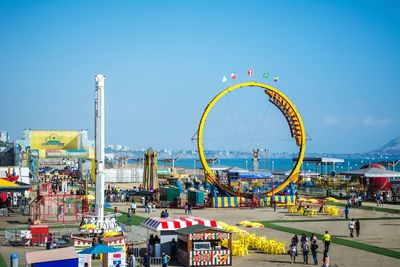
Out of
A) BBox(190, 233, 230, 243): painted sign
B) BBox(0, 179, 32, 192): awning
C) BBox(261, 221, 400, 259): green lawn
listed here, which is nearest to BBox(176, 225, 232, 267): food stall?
BBox(190, 233, 230, 243): painted sign

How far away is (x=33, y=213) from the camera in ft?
127

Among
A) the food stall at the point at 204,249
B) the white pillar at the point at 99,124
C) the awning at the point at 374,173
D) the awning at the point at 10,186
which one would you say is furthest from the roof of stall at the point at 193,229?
the awning at the point at 374,173

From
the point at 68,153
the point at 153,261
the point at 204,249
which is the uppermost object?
the point at 68,153

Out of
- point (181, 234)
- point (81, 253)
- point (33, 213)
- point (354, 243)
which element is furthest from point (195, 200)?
point (81, 253)

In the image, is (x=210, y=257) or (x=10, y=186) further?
(x=10, y=186)

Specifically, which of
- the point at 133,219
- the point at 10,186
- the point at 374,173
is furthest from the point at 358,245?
the point at 374,173

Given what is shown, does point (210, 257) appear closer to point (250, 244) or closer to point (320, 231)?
point (250, 244)

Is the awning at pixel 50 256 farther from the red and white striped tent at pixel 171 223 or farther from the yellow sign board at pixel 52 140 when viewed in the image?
the yellow sign board at pixel 52 140

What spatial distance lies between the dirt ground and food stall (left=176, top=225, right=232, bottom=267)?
2.47 ft

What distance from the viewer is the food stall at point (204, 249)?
24688mm

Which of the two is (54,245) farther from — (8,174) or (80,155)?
(80,155)

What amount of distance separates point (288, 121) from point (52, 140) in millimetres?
33724

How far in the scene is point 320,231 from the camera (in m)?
35.6

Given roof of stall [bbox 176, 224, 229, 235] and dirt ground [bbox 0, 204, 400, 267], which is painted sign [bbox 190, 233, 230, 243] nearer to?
roof of stall [bbox 176, 224, 229, 235]
